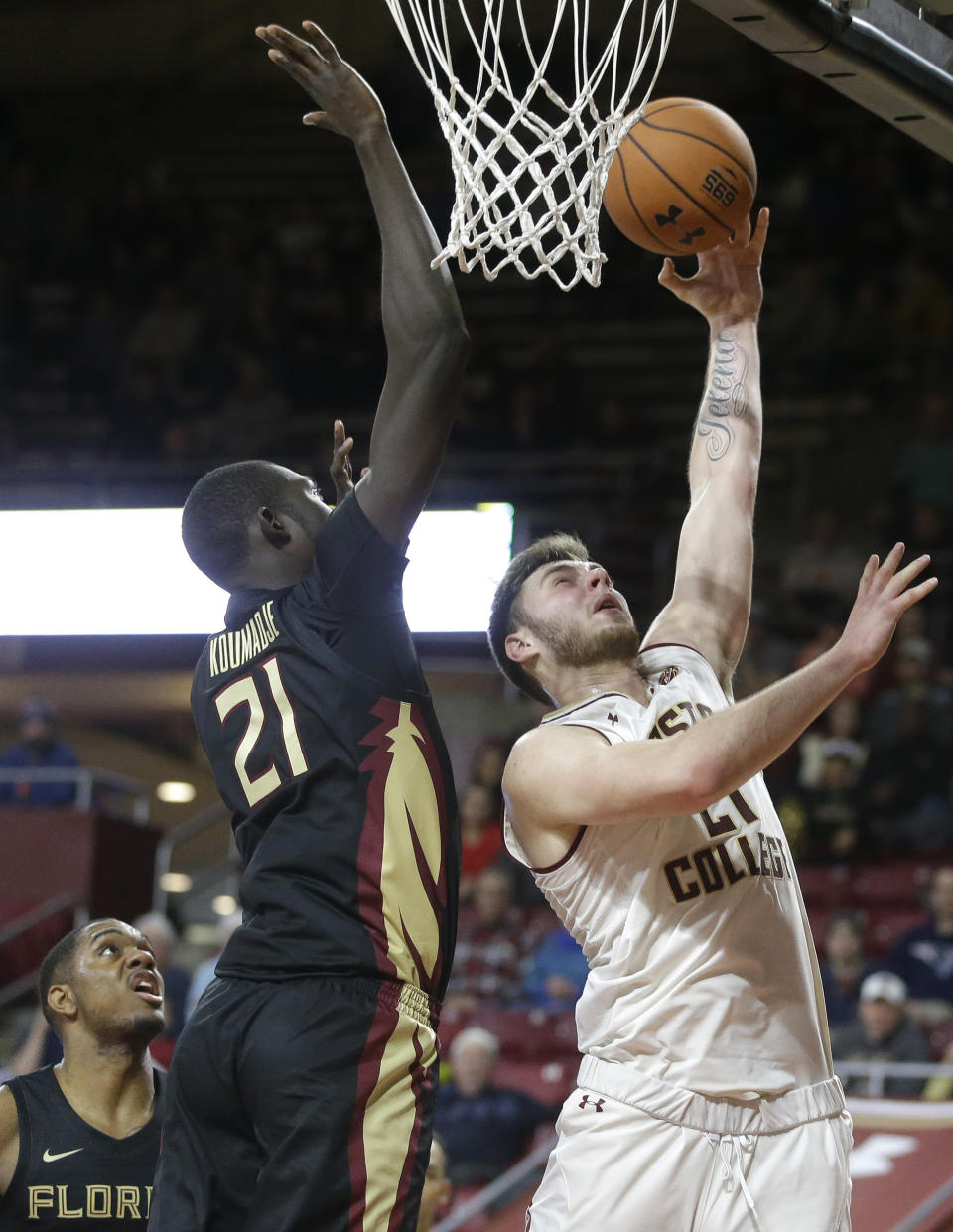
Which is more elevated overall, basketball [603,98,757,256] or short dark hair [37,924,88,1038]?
basketball [603,98,757,256]

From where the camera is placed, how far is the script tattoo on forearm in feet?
12.8

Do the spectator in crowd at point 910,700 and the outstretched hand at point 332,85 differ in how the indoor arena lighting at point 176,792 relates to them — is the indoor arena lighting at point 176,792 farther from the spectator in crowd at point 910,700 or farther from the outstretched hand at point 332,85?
the outstretched hand at point 332,85

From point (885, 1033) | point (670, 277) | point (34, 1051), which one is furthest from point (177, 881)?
point (670, 277)

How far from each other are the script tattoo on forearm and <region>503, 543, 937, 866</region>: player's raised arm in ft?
3.17

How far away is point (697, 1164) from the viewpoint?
302cm

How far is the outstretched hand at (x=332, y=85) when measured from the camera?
3078mm

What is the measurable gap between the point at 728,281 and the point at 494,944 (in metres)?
5.62

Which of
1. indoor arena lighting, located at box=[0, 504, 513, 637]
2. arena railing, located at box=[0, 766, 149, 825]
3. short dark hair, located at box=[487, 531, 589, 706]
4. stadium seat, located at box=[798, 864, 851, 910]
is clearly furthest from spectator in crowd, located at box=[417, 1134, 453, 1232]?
indoor arena lighting, located at box=[0, 504, 513, 637]

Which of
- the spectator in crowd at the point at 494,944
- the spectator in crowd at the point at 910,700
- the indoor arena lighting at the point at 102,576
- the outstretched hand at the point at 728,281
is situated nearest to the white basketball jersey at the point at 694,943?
the outstretched hand at the point at 728,281

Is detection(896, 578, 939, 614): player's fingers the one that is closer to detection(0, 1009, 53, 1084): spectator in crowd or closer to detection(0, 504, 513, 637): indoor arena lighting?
detection(0, 1009, 53, 1084): spectator in crowd

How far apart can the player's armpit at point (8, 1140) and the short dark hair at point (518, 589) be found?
5.50ft

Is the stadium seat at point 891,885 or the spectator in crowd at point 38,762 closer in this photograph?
the stadium seat at point 891,885

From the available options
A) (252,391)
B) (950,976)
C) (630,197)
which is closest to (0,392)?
(252,391)

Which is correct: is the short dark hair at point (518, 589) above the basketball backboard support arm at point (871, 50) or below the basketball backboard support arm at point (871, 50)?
below
